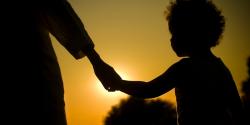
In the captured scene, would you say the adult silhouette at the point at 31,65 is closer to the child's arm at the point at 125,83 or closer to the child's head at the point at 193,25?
the child's arm at the point at 125,83

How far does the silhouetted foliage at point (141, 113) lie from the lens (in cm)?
4712

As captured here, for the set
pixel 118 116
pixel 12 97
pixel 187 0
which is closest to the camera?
pixel 12 97

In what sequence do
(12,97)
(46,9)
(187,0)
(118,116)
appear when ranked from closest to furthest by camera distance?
(12,97), (46,9), (187,0), (118,116)

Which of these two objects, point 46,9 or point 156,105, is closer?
point 46,9

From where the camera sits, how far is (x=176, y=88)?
3061 millimetres

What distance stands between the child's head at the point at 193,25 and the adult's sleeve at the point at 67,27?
805 mm

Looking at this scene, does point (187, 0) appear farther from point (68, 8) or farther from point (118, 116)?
point (118, 116)

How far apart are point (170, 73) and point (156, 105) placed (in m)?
48.2

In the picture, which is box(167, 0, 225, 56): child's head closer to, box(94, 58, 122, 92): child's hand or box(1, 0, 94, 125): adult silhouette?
box(94, 58, 122, 92): child's hand

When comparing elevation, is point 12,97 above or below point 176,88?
below

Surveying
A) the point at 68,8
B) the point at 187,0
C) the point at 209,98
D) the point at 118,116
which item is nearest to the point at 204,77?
the point at 209,98

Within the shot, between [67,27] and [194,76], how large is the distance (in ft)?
3.73

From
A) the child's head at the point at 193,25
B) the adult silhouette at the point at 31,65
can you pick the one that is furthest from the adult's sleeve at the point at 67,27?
the child's head at the point at 193,25

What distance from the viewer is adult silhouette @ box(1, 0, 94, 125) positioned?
240cm
